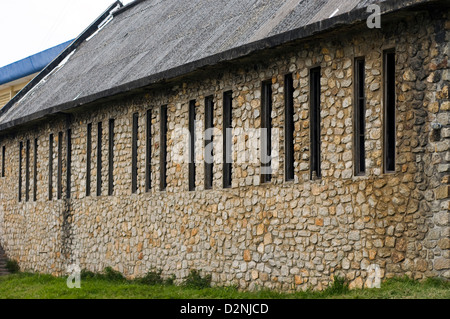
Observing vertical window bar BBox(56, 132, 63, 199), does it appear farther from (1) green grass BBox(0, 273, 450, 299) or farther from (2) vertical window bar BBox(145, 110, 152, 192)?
(2) vertical window bar BBox(145, 110, 152, 192)

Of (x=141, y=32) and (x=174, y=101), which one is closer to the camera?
(x=174, y=101)

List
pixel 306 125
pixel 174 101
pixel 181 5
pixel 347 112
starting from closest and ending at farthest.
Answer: pixel 347 112 → pixel 306 125 → pixel 174 101 → pixel 181 5

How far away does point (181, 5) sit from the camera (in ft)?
82.6

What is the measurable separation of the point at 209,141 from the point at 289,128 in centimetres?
272

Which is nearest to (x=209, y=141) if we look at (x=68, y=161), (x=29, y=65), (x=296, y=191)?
(x=296, y=191)

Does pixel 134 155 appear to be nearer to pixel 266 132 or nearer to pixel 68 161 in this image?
pixel 68 161

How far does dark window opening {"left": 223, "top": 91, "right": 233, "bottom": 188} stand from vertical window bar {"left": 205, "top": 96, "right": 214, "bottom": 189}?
0.55 m

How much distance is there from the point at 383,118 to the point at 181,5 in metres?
12.2

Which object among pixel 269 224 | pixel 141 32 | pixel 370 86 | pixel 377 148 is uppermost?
pixel 141 32

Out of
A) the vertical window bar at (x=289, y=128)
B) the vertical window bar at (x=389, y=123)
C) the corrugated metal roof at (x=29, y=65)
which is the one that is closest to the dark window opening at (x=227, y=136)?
the vertical window bar at (x=289, y=128)

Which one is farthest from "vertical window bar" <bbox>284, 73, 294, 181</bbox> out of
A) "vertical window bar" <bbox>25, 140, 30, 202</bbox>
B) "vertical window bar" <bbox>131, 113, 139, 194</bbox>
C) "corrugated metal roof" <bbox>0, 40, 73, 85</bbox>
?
"corrugated metal roof" <bbox>0, 40, 73, 85</bbox>

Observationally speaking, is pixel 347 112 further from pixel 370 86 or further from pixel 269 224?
pixel 269 224

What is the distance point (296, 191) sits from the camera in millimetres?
15938
